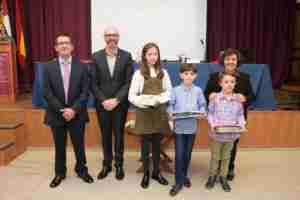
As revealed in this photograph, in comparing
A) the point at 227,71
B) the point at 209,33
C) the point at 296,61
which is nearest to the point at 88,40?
the point at 209,33

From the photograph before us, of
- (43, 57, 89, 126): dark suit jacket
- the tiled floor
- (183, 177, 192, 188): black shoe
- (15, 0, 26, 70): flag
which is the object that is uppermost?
(15, 0, 26, 70): flag

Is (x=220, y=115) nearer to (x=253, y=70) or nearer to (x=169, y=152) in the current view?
(x=169, y=152)

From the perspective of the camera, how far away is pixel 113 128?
9.39 ft

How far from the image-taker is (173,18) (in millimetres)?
5934

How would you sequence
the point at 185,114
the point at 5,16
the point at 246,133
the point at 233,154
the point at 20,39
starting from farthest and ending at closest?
the point at 20,39 < the point at 5,16 < the point at 246,133 < the point at 233,154 < the point at 185,114

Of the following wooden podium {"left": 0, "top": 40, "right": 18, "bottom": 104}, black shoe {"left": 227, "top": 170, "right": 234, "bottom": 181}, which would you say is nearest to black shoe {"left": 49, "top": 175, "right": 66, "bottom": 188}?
black shoe {"left": 227, "top": 170, "right": 234, "bottom": 181}

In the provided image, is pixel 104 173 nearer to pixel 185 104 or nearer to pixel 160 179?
pixel 160 179

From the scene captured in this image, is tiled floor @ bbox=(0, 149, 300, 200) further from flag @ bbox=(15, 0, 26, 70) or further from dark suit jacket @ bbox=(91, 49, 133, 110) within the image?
flag @ bbox=(15, 0, 26, 70)

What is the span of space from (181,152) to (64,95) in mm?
1144

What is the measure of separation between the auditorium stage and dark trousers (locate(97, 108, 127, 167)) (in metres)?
0.84

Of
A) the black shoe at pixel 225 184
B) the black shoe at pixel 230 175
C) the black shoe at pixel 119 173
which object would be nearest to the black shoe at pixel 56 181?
the black shoe at pixel 119 173

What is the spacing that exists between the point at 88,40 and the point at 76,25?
0.37 meters

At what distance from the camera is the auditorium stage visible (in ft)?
12.1

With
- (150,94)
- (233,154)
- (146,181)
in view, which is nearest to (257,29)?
(233,154)
